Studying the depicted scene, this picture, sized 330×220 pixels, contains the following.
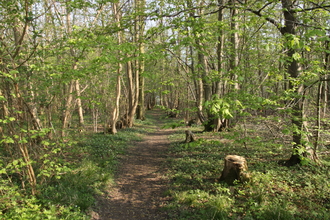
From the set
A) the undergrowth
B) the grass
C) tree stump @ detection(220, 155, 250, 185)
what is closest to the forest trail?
the undergrowth

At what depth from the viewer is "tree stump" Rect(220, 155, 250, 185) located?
538cm

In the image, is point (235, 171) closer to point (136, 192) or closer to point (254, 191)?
point (254, 191)

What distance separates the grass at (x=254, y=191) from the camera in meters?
4.25

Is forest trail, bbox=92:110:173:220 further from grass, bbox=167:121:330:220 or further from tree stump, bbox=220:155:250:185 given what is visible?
tree stump, bbox=220:155:250:185

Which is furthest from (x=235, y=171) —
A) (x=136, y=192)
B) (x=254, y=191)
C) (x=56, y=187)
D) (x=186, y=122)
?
(x=56, y=187)

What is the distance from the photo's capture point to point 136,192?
19.2 feet

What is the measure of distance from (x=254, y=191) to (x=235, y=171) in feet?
2.07

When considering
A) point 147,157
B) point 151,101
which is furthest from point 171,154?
point 151,101

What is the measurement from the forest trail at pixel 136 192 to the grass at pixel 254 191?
0.42 metres

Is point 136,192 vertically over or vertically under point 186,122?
under

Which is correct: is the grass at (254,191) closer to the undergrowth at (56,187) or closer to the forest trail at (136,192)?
the forest trail at (136,192)

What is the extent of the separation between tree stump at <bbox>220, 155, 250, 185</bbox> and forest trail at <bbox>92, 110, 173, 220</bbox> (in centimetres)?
175

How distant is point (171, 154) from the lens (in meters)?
9.17

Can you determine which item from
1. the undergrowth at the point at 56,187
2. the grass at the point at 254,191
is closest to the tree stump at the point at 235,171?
the grass at the point at 254,191
